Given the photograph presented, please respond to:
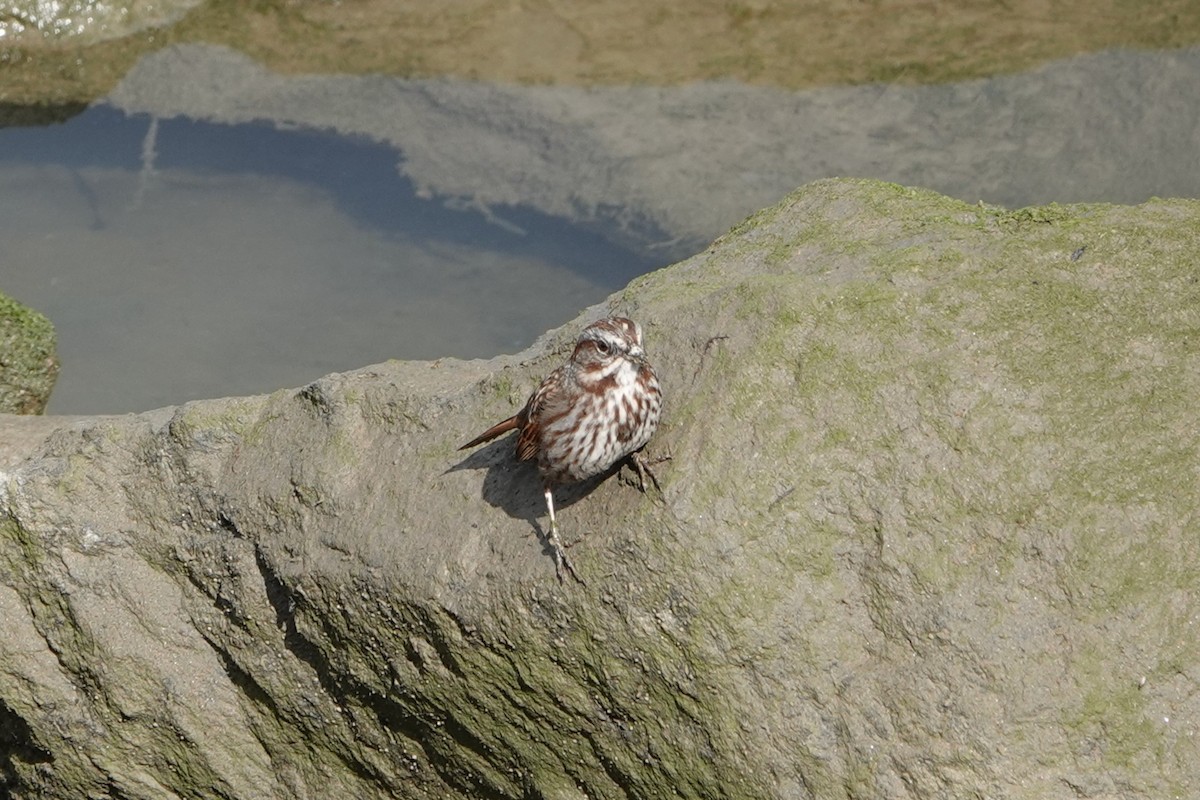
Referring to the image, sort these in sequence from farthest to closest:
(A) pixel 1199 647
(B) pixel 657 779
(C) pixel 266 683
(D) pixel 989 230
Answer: (C) pixel 266 683 < (D) pixel 989 230 < (B) pixel 657 779 < (A) pixel 1199 647

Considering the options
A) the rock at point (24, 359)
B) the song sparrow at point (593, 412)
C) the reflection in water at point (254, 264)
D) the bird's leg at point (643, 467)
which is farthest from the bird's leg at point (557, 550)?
the rock at point (24, 359)

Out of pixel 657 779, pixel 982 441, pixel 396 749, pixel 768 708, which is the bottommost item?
pixel 396 749

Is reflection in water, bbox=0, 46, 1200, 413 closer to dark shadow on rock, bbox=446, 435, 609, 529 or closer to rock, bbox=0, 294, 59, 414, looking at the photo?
rock, bbox=0, 294, 59, 414

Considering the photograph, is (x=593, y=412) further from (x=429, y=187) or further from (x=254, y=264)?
(x=429, y=187)

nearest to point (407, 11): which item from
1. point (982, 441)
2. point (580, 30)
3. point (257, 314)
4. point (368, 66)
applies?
point (368, 66)

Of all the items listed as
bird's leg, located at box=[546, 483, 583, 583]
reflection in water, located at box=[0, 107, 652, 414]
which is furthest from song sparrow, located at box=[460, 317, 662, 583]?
reflection in water, located at box=[0, 107, 652, 414]

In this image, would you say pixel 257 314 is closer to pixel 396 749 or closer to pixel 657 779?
pixel 396 749
